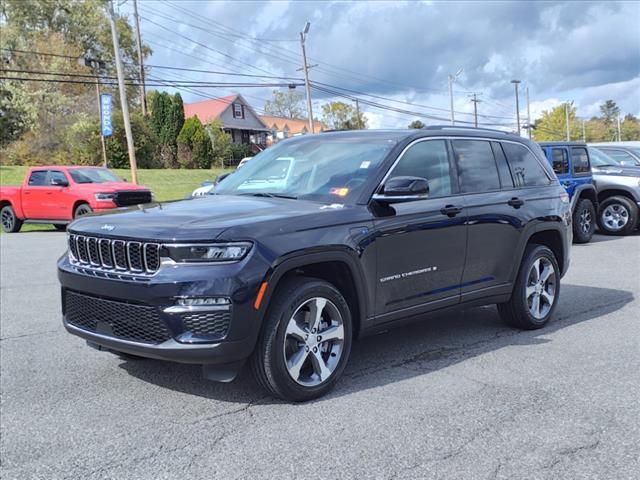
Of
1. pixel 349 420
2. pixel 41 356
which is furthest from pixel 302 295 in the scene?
pixel 41 356

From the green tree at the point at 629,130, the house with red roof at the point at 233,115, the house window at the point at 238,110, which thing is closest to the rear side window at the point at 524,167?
the house with red roof at the point at 233,115

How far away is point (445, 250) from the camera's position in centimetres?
498

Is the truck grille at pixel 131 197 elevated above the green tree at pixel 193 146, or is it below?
below

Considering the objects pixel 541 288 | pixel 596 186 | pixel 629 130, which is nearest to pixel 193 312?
pixel 541 288

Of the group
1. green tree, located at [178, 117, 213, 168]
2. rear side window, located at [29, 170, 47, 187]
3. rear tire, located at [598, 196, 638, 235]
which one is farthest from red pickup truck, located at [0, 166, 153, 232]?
green tree, located at [178, 117, 213, 168]

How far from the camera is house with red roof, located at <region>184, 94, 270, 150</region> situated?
223 ft

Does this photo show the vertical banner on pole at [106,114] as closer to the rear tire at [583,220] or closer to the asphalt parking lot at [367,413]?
the rear tire at [583,220]

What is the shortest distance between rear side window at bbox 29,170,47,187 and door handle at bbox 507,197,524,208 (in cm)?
1475

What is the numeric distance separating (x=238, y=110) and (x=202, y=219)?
225 ft

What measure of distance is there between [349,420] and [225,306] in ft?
3.33

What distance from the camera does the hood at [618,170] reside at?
43.8ft

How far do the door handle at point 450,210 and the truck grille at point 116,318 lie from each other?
7.80ft

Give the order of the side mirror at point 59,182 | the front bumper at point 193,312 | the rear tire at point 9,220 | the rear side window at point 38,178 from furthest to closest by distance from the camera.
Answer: the rear tire at point 9,220 → the rear side window at point 38,178 → the side mirror at point 59,182 → the front bumper at point 193,312

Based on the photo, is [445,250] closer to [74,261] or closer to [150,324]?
[150,324]
